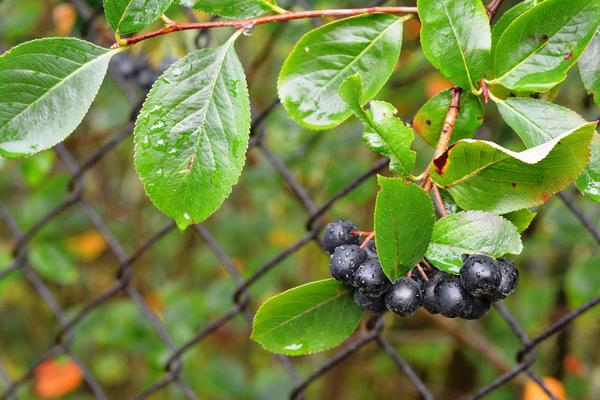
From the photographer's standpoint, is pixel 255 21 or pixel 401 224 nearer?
pixel 401 224

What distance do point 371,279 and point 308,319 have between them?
8 centimetres

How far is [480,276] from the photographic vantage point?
1.41 ft

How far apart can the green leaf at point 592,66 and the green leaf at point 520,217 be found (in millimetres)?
109

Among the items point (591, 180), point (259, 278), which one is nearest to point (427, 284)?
point (591, 180)

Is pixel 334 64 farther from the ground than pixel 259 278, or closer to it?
farther from the ground

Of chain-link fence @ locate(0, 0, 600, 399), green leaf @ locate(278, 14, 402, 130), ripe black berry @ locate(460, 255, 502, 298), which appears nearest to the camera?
ripe black berry @ locate(460, 255, 502, 298)

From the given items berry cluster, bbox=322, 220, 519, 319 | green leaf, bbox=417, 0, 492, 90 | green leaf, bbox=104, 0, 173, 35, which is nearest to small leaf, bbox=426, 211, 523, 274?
berry cluster, bbox=322, 220, 519, 319

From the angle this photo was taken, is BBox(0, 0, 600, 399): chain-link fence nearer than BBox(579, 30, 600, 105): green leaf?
No

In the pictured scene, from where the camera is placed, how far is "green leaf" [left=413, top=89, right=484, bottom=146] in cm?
53

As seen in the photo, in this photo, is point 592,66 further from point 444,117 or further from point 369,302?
point 369,302

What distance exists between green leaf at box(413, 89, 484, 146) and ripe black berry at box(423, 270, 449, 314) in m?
0.11

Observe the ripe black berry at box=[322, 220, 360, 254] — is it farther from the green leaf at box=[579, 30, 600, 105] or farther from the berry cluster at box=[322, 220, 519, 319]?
the green leaf at box=[579, 30, 600, 105]

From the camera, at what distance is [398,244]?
1.45ft

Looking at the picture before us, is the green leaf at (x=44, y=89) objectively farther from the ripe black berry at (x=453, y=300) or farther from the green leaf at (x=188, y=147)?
the ripe black berry at (x=453, y=300)
